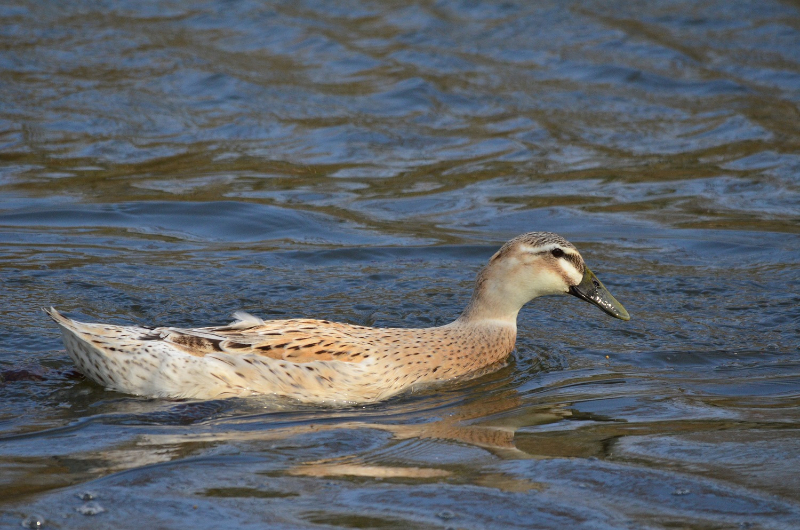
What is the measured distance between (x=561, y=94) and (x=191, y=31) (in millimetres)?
7076

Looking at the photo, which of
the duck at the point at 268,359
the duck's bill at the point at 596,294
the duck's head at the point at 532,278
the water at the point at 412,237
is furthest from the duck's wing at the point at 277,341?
the duck's bill at the point at 596,294

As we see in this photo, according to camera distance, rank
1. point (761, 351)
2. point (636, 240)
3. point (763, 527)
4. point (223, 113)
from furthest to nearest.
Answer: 1. point (223, 113)
2. point (636, 240)
3. point (761, 351)
4. point (763, 527)

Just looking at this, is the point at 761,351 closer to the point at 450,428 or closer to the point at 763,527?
the point at 450,428

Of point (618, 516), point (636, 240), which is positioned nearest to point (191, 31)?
point (636, 240)

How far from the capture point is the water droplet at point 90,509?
219 inches

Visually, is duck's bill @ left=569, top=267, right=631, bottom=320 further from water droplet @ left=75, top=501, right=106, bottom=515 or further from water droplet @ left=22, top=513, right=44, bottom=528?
water droplet @ left=22, top=513, right=44, bottom=528

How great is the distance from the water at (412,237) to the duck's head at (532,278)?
47 centimetres

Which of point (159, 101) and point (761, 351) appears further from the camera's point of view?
point (159, 101)

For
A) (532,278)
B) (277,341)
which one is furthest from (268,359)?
(532,278)

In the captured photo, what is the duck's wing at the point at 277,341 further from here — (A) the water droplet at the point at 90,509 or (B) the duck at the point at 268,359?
(A) the water droplet at the point at 90,509

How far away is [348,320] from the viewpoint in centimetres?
987

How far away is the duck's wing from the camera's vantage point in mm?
7887

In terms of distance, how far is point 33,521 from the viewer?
5.45 m

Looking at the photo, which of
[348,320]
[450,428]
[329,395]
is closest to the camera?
[450,428]
